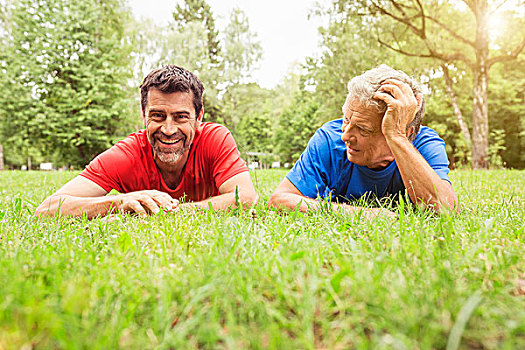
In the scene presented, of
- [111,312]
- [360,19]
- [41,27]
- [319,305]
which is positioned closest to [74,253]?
[111,312]

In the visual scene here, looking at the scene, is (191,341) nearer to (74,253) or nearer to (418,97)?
(74,253)

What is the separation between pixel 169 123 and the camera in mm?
3623

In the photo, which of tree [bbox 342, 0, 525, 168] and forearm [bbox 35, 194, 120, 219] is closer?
forearm [bbox 35, 194, 120, 219]

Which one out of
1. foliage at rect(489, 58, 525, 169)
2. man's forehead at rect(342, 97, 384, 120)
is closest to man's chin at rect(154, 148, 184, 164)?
man's forehead at rect(342, 97, 384, 120)

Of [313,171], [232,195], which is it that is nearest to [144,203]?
[232,195]

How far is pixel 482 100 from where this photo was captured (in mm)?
16297

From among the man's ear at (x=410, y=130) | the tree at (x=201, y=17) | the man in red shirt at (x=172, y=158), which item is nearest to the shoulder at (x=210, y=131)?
the man in red shirt at (x=172, y=158)

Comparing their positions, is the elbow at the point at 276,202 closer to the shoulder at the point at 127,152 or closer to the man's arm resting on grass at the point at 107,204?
the man's arm resting on grass at the point at 107,204

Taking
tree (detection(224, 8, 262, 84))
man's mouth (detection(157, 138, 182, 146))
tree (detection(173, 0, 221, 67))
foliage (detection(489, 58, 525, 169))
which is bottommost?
man's mouth (detection(157, 138, 182, 146))

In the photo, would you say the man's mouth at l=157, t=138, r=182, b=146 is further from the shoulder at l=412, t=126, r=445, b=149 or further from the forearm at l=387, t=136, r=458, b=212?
the shoulder at l=412, t=126, r=445, b=149

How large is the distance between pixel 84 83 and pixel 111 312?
23086 mm

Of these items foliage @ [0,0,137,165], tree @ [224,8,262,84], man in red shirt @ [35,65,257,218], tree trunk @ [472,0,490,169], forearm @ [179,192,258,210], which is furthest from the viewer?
tree @ [224,8,262,84]

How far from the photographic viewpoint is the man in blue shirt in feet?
9.53

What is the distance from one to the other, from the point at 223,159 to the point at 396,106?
1808 mm
